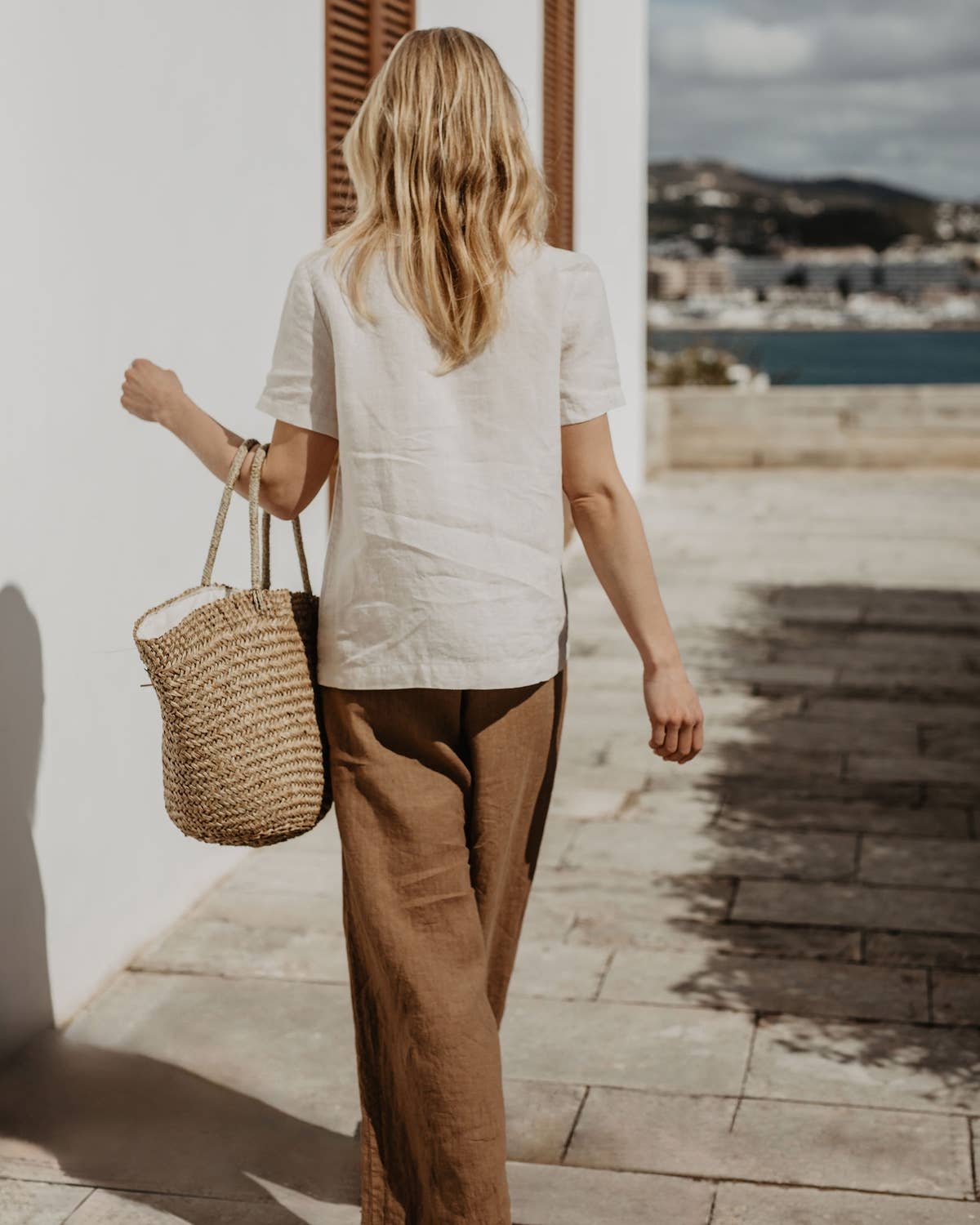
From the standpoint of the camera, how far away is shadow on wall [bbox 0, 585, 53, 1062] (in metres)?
3.43

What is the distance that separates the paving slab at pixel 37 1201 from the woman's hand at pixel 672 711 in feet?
4.61

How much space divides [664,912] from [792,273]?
408ft

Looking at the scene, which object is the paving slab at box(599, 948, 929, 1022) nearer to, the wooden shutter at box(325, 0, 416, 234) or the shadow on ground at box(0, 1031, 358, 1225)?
the shadow on ground at box(0, 1031, 358, 1225)

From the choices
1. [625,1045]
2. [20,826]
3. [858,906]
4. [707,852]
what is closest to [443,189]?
[20,826]

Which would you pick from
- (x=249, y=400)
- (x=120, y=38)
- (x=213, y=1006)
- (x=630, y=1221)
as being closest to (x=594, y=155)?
(x=249, y=400)

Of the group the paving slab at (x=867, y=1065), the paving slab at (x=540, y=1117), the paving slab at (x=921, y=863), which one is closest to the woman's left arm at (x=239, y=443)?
the paving slab at (x=540, y=1117)

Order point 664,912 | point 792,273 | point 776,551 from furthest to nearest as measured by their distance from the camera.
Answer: point 792,273 → point 776,551 → point 664,912

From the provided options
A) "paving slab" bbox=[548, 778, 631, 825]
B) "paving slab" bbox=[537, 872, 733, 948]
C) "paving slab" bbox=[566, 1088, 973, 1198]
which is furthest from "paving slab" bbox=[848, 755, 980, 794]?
"paving slab" bbox=[566, 1088, 973, 1198]

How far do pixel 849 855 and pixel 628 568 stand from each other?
9.10ft

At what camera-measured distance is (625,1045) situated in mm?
3662

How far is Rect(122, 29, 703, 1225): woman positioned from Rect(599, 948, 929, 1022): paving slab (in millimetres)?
1494

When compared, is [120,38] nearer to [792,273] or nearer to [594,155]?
[594,155]

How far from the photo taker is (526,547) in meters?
2.37

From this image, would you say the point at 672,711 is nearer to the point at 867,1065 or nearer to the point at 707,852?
the point at 867,1065
